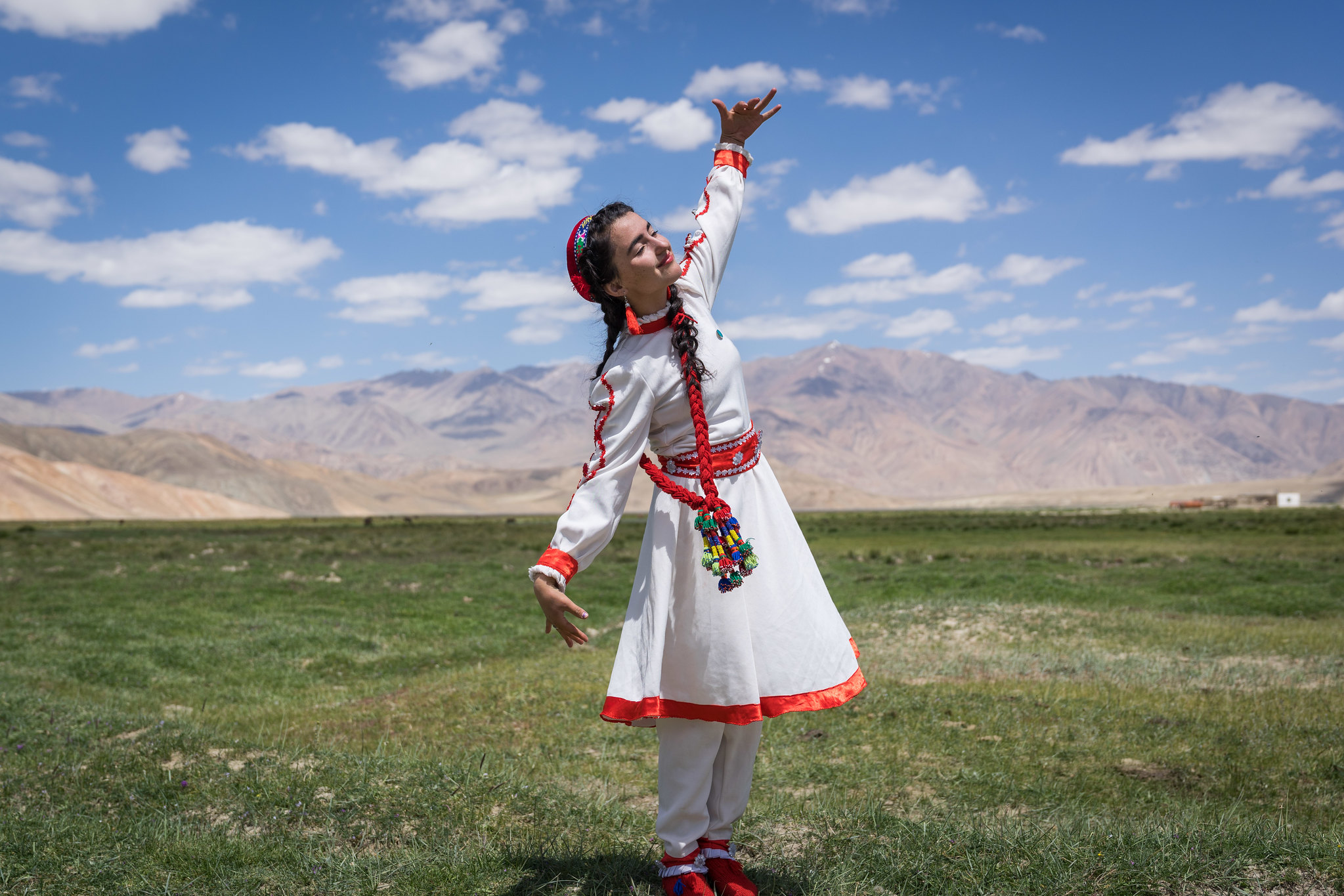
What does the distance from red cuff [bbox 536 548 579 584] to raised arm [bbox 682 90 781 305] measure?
123cm

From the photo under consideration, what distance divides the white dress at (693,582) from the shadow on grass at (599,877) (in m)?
0.78

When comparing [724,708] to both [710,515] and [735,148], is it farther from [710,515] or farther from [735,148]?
[735,148]

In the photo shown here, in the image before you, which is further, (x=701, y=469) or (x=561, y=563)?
(x=701, y=469)

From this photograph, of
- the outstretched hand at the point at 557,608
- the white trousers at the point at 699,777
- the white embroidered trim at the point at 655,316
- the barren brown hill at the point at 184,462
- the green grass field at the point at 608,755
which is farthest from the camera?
the barren brown hill at the point at 184,462

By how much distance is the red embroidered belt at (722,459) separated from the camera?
358 centimetres

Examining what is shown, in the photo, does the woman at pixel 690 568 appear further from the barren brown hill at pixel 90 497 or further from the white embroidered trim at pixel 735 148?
the barren brown hill at pixel 90 497

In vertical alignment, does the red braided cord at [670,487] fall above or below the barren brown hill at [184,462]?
below

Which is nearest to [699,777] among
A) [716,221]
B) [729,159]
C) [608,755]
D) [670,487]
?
[670,487]

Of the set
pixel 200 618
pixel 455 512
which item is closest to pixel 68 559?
pixel 200 618

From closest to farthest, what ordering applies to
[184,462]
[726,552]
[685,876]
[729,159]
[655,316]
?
1. [726,552]
2. [685,876]
3. [655,316]
4. [729,159]
5. [184,462]

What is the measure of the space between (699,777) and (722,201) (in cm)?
237

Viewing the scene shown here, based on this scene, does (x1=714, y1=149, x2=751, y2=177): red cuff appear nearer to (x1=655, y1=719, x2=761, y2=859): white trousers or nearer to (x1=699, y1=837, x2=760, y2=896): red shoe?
(x1=655, y1=719, x2=761, y2=859): white trousers

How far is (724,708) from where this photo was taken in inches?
135

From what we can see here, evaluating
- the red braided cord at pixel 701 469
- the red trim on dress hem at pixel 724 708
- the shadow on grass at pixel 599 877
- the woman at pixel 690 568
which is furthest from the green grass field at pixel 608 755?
the red braided cord at pixel 701 469
